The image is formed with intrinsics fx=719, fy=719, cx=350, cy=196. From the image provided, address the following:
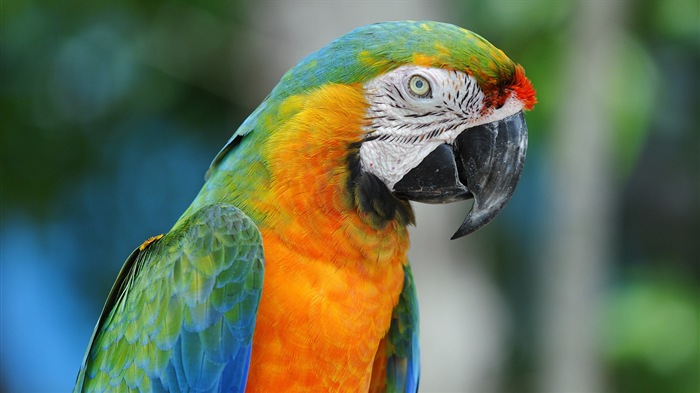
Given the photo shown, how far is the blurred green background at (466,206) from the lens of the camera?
4.15m

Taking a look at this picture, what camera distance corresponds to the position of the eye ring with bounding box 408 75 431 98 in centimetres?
163

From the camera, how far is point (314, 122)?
165 cm

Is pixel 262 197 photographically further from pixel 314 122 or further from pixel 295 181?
pixel 314 122

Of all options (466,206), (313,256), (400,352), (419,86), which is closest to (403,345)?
(400,352)

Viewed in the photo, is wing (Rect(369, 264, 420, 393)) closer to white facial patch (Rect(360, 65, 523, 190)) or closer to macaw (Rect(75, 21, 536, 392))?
macaw (Rect(75, 21, 536, 392))

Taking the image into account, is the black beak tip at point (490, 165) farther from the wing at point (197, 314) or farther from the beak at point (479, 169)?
the wing at point (197, 314)

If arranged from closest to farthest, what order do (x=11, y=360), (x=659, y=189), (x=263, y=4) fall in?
(x=263, y=4) → (x=11, y=360) → (x=659, y=189)

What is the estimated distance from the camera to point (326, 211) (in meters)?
1.63

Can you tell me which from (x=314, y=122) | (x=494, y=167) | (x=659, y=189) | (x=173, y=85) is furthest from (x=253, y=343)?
(x=659, y=189)

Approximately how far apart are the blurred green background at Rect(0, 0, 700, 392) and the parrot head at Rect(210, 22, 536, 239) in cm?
207

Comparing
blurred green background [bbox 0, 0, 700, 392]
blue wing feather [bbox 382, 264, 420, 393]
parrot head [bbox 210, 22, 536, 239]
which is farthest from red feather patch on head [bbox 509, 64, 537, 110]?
blurred green background [bbox 0, 0, 700, 392]

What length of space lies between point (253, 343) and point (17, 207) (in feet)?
15.7

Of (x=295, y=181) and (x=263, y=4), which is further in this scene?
(x=263, y=4)

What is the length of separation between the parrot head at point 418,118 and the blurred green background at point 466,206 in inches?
81.4
